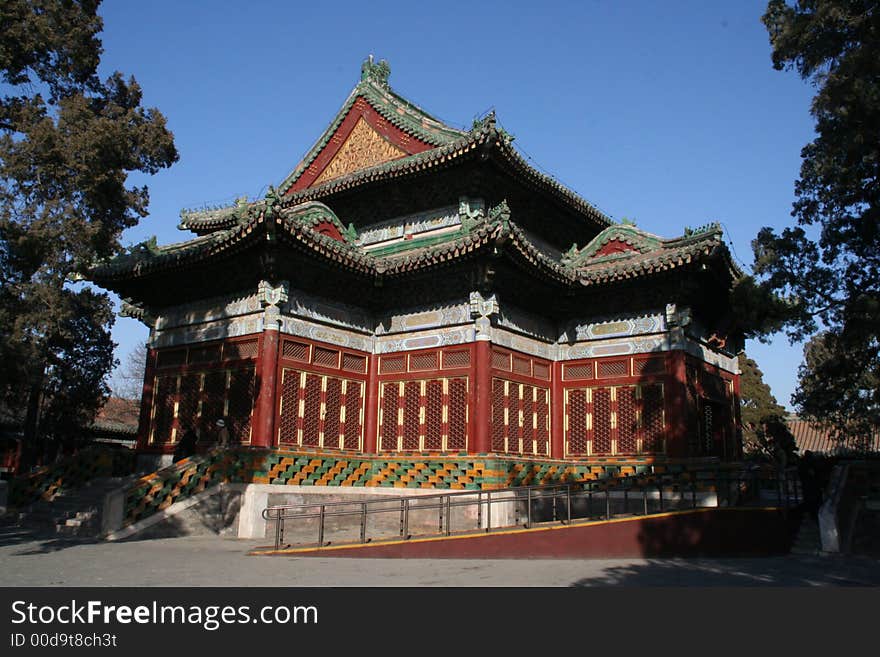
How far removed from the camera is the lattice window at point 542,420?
19.7 metres

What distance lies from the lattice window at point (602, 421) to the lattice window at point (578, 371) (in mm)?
507

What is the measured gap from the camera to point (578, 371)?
20234mm

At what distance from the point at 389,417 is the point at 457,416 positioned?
2.18 metres

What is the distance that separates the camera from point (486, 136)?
18766 mm

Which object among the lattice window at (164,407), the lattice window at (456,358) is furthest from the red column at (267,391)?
the lattice window at (456,358)

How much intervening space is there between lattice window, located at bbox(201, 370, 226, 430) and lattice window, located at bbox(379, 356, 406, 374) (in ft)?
13.5

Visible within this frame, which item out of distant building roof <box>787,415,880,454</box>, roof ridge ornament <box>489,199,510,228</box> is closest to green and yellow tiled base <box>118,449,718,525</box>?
roof ridge ornament <box>489,199,510,228</box>

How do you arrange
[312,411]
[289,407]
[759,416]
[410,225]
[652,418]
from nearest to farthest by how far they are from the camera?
[289,407] < [312,411] < [652,418] < [410,225] < [759,416]

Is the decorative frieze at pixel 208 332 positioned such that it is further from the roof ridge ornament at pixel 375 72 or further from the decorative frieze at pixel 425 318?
the roof ridge ornament at pixel 375 72

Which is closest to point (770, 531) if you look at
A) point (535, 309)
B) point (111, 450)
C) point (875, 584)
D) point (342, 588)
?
point (875, 584)

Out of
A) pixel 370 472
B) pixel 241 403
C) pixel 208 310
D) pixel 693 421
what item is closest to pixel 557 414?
pixel 693 421

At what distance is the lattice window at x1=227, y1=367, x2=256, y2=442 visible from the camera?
59.0 ft

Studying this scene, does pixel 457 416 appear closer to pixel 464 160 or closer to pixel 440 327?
pixel 440 327

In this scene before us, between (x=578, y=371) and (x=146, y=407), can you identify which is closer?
(x=578, y=371)
